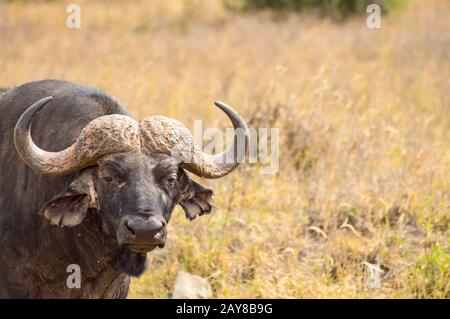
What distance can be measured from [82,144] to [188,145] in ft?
1.98

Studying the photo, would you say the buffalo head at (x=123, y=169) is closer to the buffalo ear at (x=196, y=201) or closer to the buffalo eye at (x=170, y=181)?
the buffalo eye at (x=170, y=181)

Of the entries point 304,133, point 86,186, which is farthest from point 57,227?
point 304,133

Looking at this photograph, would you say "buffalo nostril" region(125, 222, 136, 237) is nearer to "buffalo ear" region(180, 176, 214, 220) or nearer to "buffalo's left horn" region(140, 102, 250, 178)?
"buffalo's left horn" region(140, 102, 250, 178)

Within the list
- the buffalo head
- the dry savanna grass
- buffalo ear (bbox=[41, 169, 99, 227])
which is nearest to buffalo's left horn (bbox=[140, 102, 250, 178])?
the buffalo head

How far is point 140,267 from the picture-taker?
5082 mm

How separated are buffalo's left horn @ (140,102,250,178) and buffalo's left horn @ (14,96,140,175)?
90 millimetres

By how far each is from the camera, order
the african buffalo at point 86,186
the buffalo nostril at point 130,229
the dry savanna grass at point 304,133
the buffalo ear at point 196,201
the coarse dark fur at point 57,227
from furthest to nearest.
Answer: the dry savanna grass at point 304,133 < the buffalo ear at point 196,201 < the coarse dark fur at point 57,227 < the african buffalo at point 86,186 < the buffalo nostril at point 130,229

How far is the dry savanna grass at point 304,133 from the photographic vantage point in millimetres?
6852

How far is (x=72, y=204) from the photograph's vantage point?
493 centimetres

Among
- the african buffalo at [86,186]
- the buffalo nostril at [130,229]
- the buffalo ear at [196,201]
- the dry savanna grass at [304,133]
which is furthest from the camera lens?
the dry savanna grass at [304,133]

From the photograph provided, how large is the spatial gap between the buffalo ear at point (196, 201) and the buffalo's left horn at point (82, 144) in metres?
0.57

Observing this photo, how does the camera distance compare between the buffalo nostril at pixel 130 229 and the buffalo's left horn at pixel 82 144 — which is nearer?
the buffalo nostril at pixel 130 229

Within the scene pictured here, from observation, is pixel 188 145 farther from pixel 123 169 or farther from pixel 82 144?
pixel 82 144

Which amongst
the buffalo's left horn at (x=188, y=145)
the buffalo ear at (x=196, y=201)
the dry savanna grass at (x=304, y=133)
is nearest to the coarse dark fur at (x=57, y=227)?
the buffalo ear at (x=196, y=201)
